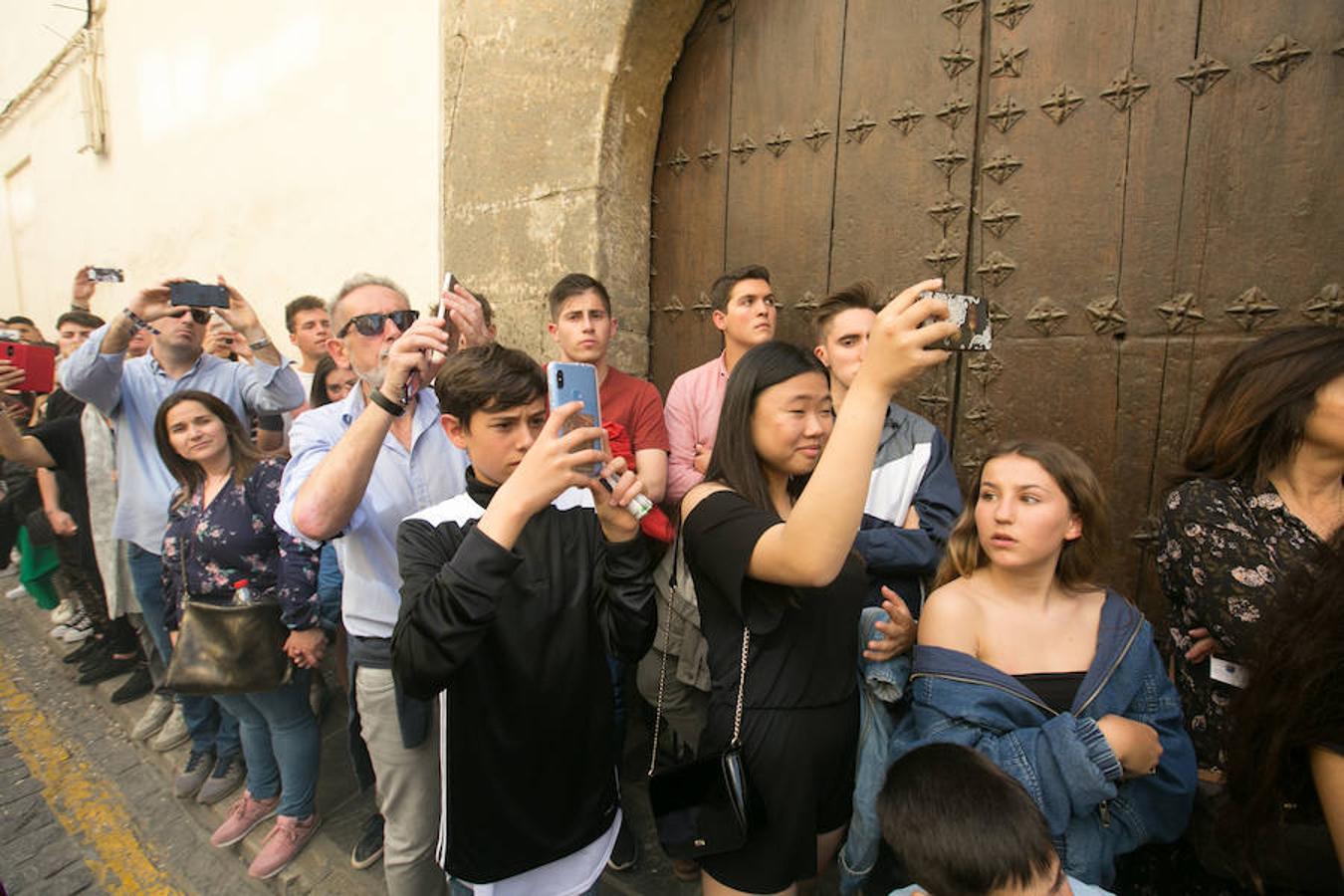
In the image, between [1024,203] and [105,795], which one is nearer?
[1024,203]

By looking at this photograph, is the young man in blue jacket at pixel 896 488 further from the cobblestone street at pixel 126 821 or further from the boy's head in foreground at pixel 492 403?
the cobblestone street at pixel 126 821

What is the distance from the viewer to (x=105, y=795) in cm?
283

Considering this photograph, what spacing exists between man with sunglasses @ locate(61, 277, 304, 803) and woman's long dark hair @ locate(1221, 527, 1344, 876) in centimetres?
323

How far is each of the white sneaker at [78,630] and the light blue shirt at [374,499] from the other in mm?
3908

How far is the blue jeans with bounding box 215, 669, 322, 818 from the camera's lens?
7.89ft

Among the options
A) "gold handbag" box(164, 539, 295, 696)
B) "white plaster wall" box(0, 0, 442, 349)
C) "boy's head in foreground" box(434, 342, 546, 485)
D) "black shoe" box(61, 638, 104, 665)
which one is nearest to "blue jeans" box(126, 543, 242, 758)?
"gold handbag" box(164, 539, 295, 696)

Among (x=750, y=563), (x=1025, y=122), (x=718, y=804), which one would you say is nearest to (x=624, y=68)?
(x=1025, y=122)

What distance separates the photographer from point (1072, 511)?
144 cm

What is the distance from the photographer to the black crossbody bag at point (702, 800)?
1370 mm

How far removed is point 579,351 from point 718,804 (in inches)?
59.9

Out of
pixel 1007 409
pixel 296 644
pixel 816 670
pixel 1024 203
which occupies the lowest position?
pixel 296 644

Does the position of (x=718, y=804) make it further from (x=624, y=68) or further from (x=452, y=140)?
(x=452, y=140)

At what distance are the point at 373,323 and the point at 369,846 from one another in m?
1.92

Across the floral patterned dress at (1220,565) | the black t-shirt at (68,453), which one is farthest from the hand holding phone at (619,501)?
the black t-shirt at (68,453)
